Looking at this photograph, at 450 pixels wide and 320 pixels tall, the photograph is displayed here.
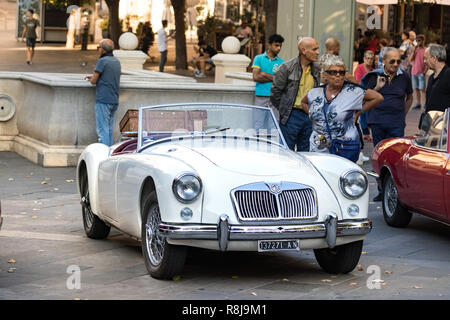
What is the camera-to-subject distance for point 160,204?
7.27m

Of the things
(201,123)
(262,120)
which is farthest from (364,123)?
(201,123)

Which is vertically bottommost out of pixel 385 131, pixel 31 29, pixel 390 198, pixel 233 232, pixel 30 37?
pixel 390 198

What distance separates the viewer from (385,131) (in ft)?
38.1

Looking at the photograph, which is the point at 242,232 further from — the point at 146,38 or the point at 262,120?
the point at 146,38

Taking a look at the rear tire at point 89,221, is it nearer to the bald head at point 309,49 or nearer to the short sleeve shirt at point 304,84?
the short sleeve shirt at point 304,84

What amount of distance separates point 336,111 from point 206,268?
7.31 feet

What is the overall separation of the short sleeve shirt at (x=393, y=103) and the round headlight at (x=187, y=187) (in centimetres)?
471

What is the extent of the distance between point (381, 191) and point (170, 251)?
3.99 meters

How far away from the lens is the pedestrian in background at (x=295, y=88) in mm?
11039

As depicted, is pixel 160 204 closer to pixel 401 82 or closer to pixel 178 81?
pixel 401 82

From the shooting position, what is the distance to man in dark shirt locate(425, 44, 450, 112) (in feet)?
37.0

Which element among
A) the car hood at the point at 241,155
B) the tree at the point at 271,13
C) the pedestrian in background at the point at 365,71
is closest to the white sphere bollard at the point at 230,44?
the tree at the point at 271,13

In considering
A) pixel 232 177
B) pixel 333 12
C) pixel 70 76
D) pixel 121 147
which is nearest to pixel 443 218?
pixel 232 177

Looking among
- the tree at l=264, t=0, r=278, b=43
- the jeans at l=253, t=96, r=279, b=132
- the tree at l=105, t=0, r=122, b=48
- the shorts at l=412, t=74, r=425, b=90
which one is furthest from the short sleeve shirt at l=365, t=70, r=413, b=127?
the tree at l=105, t=0, r=122, b=48
